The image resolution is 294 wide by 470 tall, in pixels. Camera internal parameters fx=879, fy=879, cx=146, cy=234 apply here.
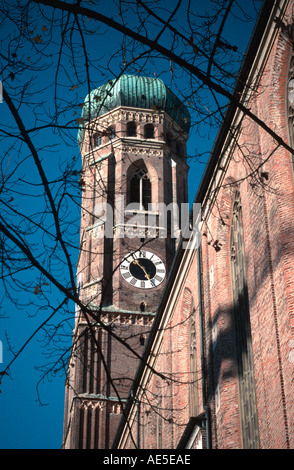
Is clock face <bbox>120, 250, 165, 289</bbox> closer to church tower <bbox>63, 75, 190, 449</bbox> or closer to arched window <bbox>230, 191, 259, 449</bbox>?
church tower <bbox>63, 75, 190, 449</bbox>

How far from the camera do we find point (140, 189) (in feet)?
148

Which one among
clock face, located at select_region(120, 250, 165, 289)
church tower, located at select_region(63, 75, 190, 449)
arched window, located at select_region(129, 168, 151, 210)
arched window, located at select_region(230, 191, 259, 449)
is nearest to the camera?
arched window, located at select_region(230, 191, 259, 449)

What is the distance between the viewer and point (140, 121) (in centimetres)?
4719

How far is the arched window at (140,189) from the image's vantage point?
44562 mm

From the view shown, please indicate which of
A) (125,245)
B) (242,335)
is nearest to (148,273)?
(125,245)

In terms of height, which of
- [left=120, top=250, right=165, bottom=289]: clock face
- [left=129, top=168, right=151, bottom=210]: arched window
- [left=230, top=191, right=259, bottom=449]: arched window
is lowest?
[left=230, top=191, right=259, bottom=449]: arched window

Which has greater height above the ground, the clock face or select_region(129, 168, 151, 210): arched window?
select_region(129, 168, 151, 210): arched window

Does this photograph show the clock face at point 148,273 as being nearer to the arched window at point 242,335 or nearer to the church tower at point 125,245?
the church tower at point 125,245

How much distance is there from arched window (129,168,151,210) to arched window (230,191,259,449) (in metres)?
26.3

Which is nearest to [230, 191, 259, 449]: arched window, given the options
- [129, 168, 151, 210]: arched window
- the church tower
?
the church tower

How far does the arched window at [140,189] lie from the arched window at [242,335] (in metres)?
26.3

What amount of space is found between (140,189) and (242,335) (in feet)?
94.5

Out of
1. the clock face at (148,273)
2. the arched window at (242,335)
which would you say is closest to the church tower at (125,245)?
the clock face at (148,273)

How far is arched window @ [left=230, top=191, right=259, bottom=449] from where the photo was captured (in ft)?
50.8
